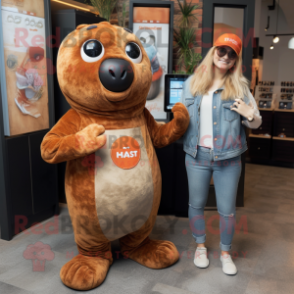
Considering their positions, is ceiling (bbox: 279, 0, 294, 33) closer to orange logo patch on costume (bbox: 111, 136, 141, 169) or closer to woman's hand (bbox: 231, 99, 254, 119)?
woman's hand (bbox: 231, 99, 254, 119)

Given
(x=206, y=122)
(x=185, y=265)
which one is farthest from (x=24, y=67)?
(x=185, y=265)

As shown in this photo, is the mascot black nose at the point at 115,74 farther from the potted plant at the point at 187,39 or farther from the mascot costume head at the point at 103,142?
the potted plant at the point at 187,39

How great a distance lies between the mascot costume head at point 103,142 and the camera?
1569 mm

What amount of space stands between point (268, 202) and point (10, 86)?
2590 millimetres

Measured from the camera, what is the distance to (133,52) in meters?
1.67

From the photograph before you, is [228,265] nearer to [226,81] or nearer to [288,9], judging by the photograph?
[226,81]

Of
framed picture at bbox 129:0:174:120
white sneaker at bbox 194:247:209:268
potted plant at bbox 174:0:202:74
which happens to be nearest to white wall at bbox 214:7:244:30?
potted plant at bbox 174:0:202:74

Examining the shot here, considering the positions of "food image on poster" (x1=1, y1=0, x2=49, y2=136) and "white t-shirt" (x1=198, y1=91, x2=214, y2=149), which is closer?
"white t-shirt" (x1=198, y1=91, x2=214, y2=149)

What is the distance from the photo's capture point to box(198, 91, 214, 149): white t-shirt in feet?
6.03

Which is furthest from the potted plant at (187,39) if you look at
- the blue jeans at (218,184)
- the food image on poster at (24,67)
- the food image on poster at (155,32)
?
the blue jeans at (218,184)

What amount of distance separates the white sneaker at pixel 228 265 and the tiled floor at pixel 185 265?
30 millimetres

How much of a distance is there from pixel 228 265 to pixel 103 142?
3.66 ft

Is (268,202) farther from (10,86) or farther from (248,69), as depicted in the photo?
(10,86)

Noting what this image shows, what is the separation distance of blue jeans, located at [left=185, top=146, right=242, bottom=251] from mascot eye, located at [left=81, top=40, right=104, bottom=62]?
76 centimetres
